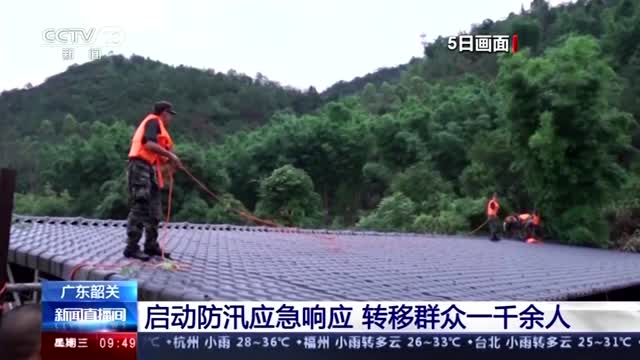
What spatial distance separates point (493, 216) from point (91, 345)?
13.1ft

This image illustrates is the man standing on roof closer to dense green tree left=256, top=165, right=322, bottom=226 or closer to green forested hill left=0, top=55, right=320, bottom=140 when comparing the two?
dense green tree left=256, top=165, right=322, bottom=226

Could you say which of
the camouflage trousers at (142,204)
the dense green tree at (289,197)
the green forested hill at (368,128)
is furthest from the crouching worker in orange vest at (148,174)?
the dense green tree at (289,197)

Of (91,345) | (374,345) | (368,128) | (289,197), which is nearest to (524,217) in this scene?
(368,128)

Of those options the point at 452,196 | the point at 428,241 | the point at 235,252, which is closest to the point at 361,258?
the point at 235,252

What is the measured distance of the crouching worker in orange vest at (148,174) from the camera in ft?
6.93

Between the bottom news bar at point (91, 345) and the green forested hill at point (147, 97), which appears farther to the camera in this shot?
the green forested hill at point (147, 97)

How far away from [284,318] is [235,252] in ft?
3.13

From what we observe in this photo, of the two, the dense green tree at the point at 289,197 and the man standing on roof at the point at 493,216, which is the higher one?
the dense green tree at the point at 289,197

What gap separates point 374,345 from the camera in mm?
1920

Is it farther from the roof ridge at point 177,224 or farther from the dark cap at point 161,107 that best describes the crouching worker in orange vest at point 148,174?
the roof ridge at point 177,224

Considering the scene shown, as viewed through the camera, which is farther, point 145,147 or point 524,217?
point 524,217

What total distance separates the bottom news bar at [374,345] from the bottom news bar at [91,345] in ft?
0.10

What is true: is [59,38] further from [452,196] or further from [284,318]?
[452,196]

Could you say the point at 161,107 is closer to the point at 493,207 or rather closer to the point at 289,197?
the point at 289,197
